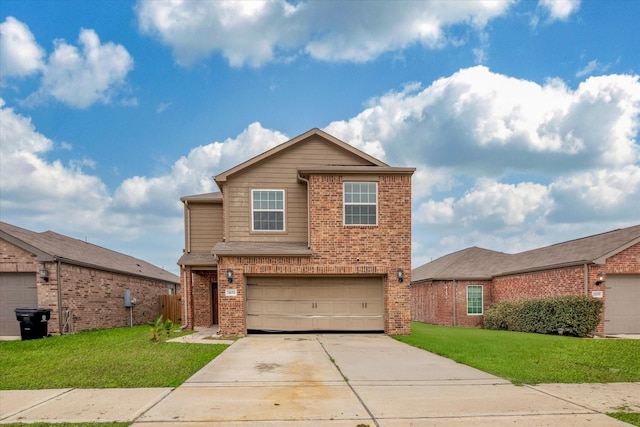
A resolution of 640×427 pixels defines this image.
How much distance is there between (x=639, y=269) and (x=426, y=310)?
431 inches

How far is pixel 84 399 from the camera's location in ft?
19.1

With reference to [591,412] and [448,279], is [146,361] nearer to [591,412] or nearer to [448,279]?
[591,412]

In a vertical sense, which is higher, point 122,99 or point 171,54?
point 171,54

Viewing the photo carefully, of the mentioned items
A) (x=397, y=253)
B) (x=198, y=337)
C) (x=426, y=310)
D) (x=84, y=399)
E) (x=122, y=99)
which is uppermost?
(x=122, y=99)

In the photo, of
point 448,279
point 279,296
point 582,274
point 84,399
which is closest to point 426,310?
point 448,279

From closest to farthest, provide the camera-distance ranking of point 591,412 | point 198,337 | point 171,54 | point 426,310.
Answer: point 591,412 → point 198,337 → point 171,54 → point 426,310

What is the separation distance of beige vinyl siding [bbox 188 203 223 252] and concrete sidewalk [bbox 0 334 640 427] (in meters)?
8.70

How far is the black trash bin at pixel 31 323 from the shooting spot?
12.8 metres

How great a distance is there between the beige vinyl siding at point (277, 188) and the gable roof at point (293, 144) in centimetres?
21

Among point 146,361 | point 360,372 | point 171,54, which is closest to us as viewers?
point 360,372

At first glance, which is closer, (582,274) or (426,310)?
(582,274)

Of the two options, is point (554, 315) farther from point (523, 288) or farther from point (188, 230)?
point (188, 230)

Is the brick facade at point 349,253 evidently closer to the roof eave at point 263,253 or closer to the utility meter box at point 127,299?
the roof eave at point 263,253

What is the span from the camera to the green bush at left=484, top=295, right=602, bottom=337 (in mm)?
13766
